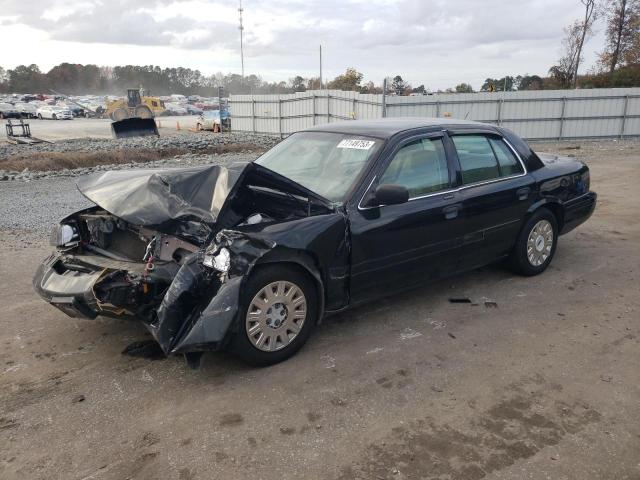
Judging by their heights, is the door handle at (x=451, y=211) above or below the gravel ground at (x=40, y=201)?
above

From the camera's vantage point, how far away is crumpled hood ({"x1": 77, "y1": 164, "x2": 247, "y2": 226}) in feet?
12.0

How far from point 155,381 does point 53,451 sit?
2.62 feet

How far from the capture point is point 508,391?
3.42 metres

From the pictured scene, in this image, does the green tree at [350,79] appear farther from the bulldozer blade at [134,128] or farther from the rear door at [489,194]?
the rear door at [489,194]

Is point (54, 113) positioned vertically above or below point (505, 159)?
below

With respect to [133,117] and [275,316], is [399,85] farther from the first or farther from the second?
[275,316]

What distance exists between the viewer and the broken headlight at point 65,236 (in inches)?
172

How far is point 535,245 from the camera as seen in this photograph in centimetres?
552

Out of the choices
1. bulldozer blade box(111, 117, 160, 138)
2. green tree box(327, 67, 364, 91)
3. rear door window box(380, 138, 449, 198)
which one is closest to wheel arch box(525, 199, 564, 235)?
rear door window box(380, 138, 449, 198)

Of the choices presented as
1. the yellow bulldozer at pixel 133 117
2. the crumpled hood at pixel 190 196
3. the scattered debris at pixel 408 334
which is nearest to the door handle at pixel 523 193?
the scattered debris at pixel 408 334

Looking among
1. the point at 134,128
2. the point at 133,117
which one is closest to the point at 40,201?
the point at 134,128

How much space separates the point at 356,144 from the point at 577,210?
303cm

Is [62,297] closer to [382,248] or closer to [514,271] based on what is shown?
[382,248]

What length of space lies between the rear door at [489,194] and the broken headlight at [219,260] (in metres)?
2.29
